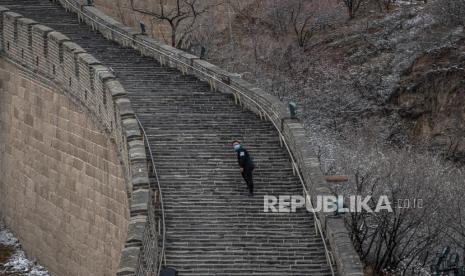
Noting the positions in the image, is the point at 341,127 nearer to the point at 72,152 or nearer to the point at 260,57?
the point at 260,57

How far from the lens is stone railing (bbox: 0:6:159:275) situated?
1567 centimetres

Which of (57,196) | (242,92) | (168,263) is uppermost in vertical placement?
(242,92)

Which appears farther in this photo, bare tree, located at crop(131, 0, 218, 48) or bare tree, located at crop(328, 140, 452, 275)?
bare tree, located at crop(131, 0, 218, 48)

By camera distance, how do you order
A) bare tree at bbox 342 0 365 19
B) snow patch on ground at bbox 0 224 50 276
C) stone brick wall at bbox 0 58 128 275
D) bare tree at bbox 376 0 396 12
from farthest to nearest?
bare tree at bbox 376 0 396 12 < bare tree at bbox 342 0 365 19 < snow patch on ground at bbox 0 224 50 276 < stone brick wall at bbox 0 58 128 275

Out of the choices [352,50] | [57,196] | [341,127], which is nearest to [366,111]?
[341,127]

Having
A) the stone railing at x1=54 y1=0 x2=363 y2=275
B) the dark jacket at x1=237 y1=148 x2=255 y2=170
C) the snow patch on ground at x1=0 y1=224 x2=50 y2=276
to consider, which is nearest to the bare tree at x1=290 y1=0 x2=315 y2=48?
the stone railing at x1=54 y1=0 x2=363 y2=275

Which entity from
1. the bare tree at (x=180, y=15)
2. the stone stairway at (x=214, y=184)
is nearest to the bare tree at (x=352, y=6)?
the bare tree at (x=180, y=15)

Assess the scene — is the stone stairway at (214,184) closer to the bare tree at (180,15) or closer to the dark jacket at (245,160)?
the dark jacket at (245,160)

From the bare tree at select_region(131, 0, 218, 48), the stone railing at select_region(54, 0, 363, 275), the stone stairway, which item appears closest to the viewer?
the stone railing at select_region(54, 0, 363, 275)

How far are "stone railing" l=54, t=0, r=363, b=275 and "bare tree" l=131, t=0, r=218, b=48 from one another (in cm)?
560

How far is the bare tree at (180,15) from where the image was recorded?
116 ft

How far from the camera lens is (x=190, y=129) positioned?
20734 millimetres

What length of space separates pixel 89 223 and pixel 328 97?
12011 mm

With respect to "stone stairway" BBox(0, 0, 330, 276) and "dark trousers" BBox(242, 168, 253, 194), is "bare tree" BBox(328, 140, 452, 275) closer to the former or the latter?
"stone stairway" BBox(0, 0, 330, 276)
